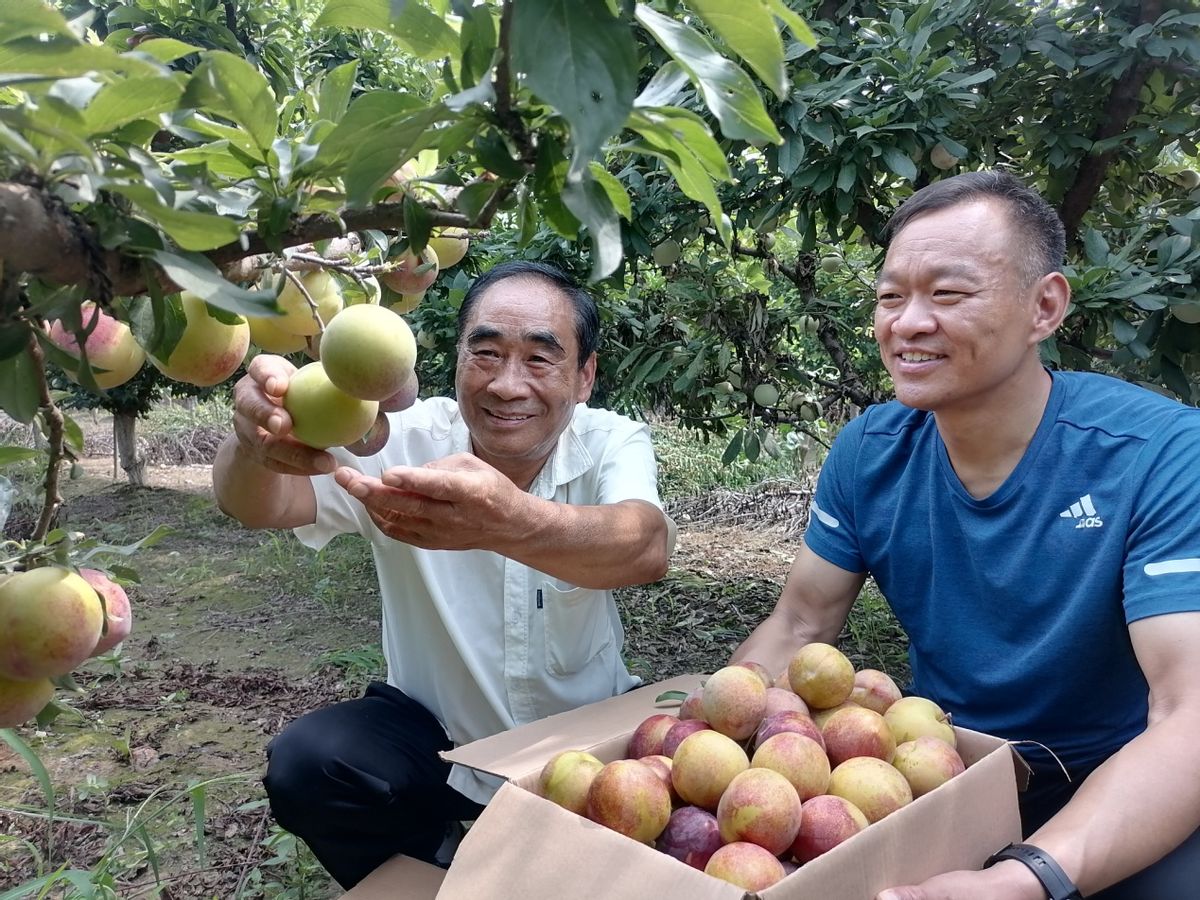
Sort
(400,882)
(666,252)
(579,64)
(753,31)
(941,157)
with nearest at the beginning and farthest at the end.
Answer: (579,64) < (753,31) < (400,882) < (941,157) < (666,252)

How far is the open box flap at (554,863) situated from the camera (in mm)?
1105

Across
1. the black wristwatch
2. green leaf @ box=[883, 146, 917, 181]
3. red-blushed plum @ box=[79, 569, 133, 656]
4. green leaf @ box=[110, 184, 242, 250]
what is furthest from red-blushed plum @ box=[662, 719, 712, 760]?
green leaf @ box=[883, 146, 917, 181]

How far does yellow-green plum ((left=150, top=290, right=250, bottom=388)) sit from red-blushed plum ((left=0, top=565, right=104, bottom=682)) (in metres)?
0.26

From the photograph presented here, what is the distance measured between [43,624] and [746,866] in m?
0.87

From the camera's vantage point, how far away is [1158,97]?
2.84 m

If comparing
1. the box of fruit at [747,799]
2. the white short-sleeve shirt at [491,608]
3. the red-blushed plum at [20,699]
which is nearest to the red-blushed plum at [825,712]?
the box of fruit at [747,799]

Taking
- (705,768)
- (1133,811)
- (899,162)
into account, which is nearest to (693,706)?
(705,768)

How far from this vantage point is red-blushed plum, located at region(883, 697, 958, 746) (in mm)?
1517

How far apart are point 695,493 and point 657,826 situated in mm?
6302

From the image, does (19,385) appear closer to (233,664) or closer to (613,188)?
(613,188)

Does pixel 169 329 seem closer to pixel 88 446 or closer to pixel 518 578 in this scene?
pixel 518 578

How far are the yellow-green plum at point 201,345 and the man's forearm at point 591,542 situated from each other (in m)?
0.57

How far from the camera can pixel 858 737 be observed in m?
1.46

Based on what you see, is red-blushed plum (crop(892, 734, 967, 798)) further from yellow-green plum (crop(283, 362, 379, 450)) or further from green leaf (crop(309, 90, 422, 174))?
green leaf (crop(309, 90, 422, 174))
